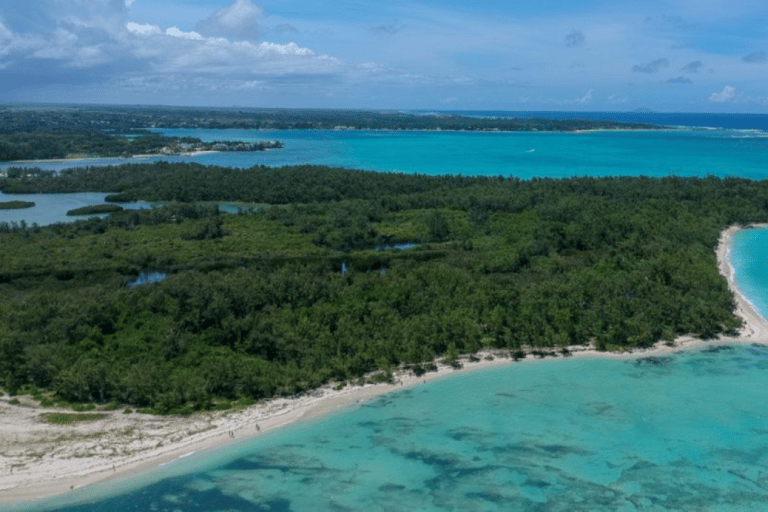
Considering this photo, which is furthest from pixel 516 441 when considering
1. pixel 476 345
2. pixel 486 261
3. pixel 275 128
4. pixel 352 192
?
pixel 275 128

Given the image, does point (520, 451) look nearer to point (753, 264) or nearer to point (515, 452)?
point (515, 452)

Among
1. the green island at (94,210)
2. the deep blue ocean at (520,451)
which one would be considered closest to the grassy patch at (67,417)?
the deep blue ocean at (520,451)

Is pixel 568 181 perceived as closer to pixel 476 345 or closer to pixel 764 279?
pixel 764 279

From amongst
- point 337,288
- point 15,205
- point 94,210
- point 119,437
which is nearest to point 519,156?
point 94,210

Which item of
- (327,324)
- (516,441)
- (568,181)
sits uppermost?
(568,181)

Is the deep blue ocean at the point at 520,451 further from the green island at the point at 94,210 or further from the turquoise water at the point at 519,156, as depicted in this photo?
the turquoise water at the point at 519,156

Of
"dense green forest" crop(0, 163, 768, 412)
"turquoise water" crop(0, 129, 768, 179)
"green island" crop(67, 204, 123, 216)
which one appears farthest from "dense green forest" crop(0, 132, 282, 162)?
"dense green forest" crop(0, 163, 768, 412)
